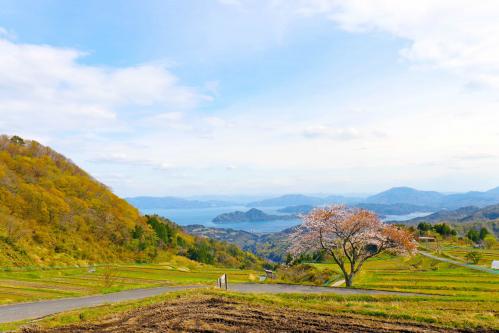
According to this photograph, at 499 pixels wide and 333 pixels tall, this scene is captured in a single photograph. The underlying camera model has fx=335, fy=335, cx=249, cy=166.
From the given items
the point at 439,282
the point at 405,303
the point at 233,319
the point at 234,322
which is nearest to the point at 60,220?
the point at 233,319

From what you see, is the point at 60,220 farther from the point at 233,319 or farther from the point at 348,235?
the point at 233,319

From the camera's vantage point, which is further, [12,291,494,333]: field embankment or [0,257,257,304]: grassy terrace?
[0,257,257,304]: grassy terrace

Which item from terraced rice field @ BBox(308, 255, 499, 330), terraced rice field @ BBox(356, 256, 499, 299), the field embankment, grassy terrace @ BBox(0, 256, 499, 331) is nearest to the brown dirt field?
the field embankment

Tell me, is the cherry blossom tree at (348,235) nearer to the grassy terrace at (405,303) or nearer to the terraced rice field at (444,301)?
the terraced rice field at (444,301)

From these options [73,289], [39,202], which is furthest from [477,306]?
[39,202]

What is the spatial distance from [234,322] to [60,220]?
225ft

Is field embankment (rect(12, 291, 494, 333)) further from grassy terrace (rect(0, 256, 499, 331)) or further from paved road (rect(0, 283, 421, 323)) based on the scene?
paved road (rect(0, 283, 421, 323))

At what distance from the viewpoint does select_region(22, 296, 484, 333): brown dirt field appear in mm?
14000

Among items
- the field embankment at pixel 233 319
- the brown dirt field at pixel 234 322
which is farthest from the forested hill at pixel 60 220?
the brown dirt field at pixel 234 322

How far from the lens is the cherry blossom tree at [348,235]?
3164 centimetres

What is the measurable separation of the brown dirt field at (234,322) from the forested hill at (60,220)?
4334 cm

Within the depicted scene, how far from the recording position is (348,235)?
105 feet

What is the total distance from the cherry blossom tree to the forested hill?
43.8 meters

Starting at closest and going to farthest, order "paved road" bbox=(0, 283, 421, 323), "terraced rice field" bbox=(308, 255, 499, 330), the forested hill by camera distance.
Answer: "terraced rice field" bbox=(308, 255, 499, 330) < "paved road" bbox=(0, 283, 421, 323) < the forested hill
